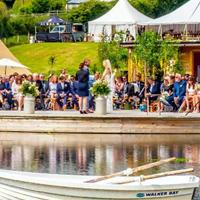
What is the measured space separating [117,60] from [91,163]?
37.9 m

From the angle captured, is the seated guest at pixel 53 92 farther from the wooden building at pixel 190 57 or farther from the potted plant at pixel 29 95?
the wooden building at pixel 190 57

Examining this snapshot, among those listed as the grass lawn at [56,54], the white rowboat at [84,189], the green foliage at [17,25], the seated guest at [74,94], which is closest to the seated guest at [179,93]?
the seated guest at [74,94]

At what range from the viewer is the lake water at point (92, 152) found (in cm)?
2634

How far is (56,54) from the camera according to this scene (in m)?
87.8

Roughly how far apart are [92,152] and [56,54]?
58403 millimetres

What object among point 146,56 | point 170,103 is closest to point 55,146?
point 170,103

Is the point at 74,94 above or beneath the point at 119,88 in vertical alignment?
beneath

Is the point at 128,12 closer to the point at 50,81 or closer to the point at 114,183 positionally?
the point at 50,81

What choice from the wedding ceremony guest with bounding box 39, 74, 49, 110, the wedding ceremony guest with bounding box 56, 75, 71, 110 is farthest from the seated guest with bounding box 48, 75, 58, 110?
the wedding ceremony guest with bounding box 39, 74, 49, 110

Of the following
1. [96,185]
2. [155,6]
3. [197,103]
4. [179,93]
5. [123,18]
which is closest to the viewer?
[96,185]

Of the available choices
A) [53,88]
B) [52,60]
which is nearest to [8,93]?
[53,88]

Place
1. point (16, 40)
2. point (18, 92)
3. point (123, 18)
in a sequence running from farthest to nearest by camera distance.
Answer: point (16, 40) < point (123, 18) < point (18, 92)

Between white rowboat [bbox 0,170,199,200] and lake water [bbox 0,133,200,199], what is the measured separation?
18.4 ft

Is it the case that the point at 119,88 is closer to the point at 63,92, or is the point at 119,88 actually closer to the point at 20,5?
the point at 63,92
